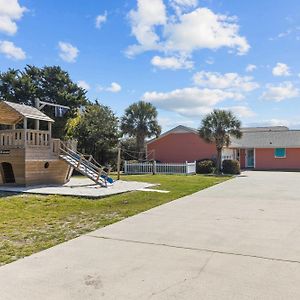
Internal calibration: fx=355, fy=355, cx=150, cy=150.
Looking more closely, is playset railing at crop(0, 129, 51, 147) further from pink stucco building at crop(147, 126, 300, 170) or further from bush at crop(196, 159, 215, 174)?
pink stucco building at crop(147, 126, 300, 170)

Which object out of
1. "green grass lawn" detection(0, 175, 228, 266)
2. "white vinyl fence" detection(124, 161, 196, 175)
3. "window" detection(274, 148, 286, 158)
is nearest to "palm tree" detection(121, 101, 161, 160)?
"white vinyl fence" detection(124, 161, 196, 175)

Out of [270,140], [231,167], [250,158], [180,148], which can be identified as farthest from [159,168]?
[270,140]

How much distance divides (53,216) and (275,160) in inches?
1184

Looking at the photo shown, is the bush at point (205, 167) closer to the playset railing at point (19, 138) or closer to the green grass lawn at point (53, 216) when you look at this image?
the green grass lawn at point (53, 216)

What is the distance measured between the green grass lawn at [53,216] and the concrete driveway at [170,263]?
0.46 metres

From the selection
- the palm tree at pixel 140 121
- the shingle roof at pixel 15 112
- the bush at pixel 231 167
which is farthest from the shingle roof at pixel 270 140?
the shingle roof at pixel 15 112

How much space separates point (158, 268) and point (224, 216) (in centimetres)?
441

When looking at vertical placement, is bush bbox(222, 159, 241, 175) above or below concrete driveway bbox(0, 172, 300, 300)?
above

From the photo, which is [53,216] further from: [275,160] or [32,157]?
[275,160]

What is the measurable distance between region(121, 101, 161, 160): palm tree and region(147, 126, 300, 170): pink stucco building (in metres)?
2.35

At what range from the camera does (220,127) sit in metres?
27.7

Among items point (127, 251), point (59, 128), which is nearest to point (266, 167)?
point (59, 128)

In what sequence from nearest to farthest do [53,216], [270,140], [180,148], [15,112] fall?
[53,216] → [15,112] → [180,148] → [270,140]

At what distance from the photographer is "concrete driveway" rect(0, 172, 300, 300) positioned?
4078 mm
